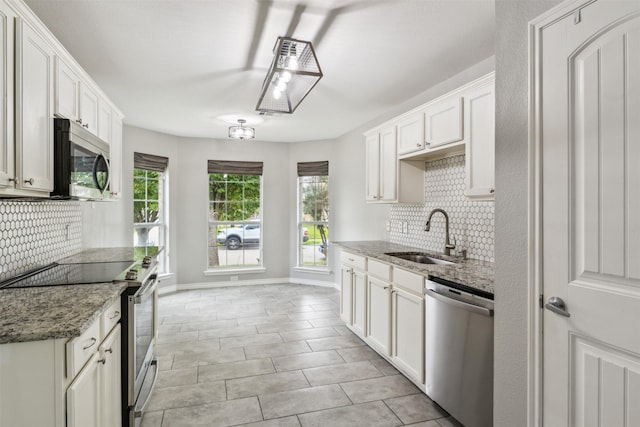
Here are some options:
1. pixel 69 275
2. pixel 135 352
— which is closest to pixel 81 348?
pixel 135 352

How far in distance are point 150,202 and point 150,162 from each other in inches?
24.5

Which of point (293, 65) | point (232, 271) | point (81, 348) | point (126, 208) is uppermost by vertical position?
point (293, 65)

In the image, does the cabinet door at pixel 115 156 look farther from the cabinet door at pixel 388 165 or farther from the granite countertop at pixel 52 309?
the cabinet door at pixel 388 165

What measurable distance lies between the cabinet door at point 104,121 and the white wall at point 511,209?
302cm

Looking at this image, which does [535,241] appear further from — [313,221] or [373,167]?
[313,221]

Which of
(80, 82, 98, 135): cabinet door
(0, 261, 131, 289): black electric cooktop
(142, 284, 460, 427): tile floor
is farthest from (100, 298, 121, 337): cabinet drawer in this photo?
(80, 82, 98, 135): cabinet door

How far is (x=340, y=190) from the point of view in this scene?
5809 millimetres

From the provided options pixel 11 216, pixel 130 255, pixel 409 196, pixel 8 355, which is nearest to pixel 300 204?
pixel 409 196

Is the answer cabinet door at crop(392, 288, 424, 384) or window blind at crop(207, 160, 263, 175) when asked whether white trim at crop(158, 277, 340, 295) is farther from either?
cabinet door at crop(392, 288, 424, 384)

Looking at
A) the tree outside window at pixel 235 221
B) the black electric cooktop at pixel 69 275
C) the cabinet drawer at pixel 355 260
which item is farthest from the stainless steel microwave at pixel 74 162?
the tree outside window at pixel 235 221

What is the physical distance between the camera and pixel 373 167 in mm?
4023

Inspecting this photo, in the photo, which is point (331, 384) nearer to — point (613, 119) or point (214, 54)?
point (613, 119)

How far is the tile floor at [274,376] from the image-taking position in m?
2.35

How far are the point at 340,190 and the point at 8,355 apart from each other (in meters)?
4.85
